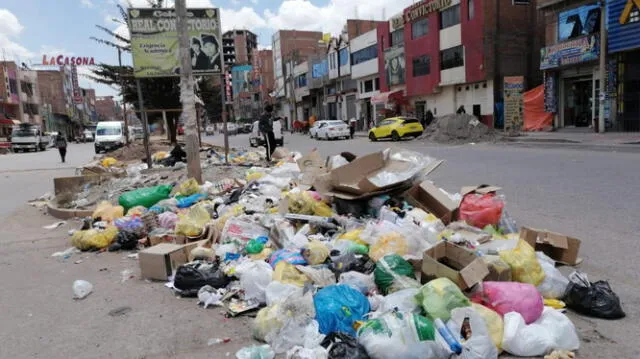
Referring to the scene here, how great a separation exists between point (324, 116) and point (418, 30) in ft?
79.0

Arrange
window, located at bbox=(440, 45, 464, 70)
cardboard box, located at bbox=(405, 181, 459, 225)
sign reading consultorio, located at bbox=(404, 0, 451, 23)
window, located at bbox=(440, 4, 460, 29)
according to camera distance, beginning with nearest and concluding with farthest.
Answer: cardboard box, located at bbox=(405, 181, 459, 225), window, located at bbox=(440, 4, 460, 29), window, located at bbox=(440, 45, 464, 70), sign reading consultorio, located at bbox=(404, 0, 451, 23)

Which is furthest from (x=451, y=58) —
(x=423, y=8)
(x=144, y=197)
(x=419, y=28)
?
(x=144, y=197)

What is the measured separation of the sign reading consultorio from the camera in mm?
33197

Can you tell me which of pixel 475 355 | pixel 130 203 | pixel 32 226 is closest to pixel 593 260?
pixel 475 355

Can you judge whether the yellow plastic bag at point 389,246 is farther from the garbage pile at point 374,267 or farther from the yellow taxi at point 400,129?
the yellow taxi at point 400,129

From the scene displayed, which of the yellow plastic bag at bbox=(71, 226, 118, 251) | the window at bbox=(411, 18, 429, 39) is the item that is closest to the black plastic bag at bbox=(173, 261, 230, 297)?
the yellow plastic bag at bbox=(71, 226, 118, 251)

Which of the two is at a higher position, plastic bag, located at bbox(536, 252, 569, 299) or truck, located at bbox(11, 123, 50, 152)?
truck, located at bbox(11, 123, 50, 152)

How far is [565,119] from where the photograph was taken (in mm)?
25547

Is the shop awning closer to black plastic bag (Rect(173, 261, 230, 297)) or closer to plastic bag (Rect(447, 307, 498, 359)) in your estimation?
black plastic bag (Rect(173, 261, 230, 297))

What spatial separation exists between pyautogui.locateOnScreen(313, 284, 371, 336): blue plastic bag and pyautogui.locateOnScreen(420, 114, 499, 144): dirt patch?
20614mm

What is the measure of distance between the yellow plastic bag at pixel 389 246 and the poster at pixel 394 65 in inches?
1425

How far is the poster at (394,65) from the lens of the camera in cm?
3925

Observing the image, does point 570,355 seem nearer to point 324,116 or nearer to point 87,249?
point 87,249

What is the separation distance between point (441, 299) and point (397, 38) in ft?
128
